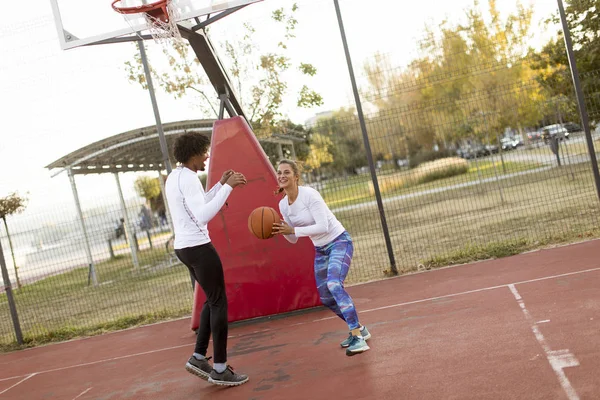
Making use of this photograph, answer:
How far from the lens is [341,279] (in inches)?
237

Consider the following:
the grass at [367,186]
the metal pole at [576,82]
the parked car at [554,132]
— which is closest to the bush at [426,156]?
the grass at [367,186]

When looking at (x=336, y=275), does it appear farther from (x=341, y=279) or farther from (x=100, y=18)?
(x=100, y=18)

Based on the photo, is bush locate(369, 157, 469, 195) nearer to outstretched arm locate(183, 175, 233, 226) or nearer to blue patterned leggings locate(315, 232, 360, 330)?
blue patterned leggings locate(315, 232, 360, 330)

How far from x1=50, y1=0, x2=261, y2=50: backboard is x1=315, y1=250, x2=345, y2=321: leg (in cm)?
353

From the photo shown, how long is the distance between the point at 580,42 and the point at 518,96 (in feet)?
11.6

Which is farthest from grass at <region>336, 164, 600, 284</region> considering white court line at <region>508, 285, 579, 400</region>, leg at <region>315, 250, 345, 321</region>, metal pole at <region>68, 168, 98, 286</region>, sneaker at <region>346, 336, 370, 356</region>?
metal pole at <region>68, 168, 98, 286</region>

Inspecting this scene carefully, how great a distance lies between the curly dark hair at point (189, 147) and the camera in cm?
571

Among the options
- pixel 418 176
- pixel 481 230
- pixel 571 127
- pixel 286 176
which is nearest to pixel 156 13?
pixel 286 176

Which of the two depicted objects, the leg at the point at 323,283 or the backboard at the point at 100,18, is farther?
the backboard at the point at 100,18

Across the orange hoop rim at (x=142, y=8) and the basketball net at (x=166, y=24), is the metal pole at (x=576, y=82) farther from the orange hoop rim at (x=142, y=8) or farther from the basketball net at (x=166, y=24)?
the orange hoop rim at (x=142, y=8)

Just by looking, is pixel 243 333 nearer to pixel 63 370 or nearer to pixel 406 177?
pixel 63 370

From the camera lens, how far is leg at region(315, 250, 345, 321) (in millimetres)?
6223

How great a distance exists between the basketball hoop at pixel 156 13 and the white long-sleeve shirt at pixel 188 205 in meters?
2.98

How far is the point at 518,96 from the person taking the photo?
13.4 m
